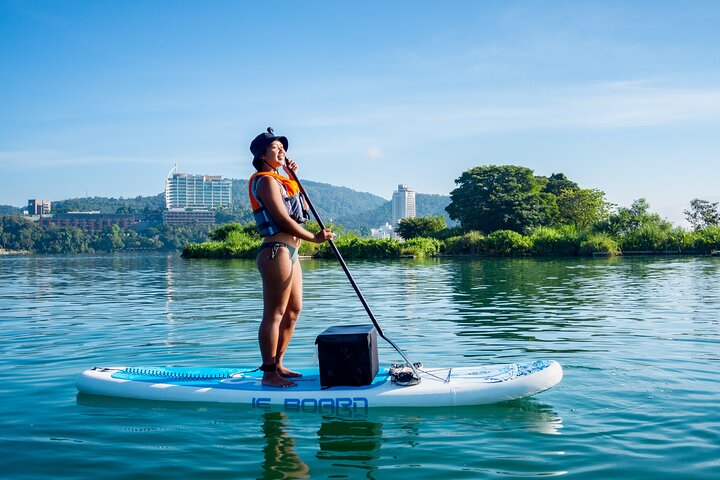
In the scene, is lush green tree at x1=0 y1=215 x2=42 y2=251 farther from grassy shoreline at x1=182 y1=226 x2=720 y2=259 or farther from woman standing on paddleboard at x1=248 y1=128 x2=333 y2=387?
woman standing on paddleboard at x1=248 y1=128 x2=333 y2=387

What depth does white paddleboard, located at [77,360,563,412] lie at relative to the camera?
5.53m

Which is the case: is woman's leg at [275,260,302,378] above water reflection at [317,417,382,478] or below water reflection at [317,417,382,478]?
above

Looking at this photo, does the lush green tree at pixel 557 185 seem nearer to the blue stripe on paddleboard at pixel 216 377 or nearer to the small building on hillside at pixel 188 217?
the blue stripe on paddleboard at pixel 216 377

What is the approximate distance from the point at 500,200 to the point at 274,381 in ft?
196

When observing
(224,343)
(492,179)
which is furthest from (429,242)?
(224,343)

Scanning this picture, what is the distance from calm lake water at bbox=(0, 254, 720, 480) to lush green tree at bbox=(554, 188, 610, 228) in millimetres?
58935

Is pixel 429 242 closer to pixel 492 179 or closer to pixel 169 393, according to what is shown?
pixel 492 179

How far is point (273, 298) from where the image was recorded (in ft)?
18.9

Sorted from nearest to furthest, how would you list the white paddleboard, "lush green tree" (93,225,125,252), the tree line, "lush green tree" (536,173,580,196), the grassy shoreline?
A: 1. the white paddleboard
2. the grassy shoreline
3. "lush green tree" (536,173,580,196)
4. the tree line
5. "lush green tree" (93,225,125,252)

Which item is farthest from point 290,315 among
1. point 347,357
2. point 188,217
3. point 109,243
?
point 188,217

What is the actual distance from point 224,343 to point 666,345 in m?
5.84

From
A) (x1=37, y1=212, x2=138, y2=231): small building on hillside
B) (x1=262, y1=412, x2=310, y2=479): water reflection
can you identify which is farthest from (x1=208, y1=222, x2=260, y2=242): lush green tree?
(x1=37, y1=212, x2=138, y2=231): small building on hillside

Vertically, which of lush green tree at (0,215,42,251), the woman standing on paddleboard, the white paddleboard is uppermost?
lush green tree at (0,215,42,251)

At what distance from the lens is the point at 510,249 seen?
4700cm
